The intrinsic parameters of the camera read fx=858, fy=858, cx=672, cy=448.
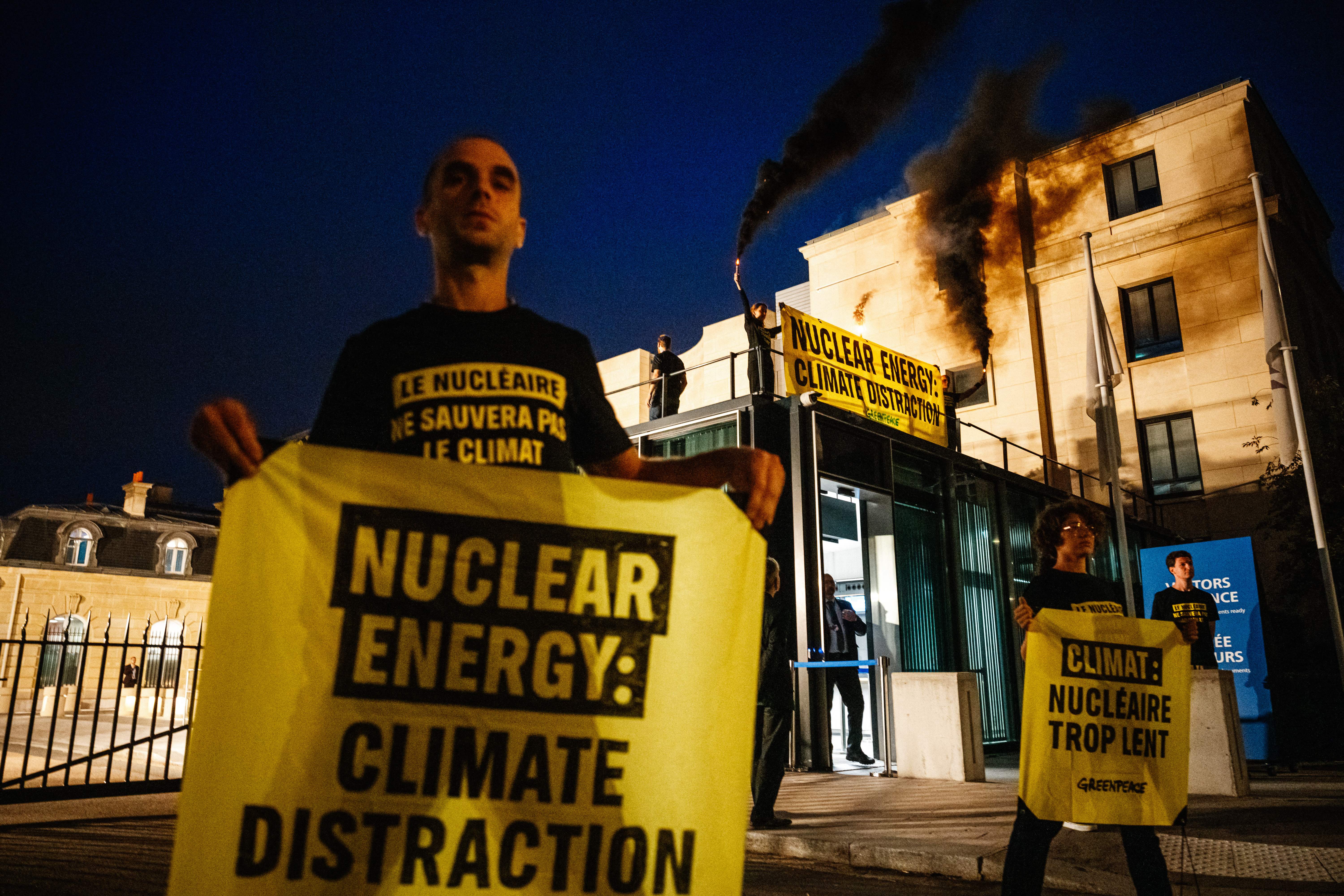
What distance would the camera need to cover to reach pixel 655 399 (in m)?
14.5

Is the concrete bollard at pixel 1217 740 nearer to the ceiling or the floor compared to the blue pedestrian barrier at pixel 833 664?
nearer to the floor

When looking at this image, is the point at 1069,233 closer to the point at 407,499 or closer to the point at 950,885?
the point at 950,885

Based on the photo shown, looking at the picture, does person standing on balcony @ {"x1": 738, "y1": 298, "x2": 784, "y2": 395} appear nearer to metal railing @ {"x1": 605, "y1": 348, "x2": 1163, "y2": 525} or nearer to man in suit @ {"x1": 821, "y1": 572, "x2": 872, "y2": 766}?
man in suit @ {"x1": 821, "y1": 572, "x2": 872, "y2": 766}

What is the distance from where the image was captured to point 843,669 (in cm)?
1096

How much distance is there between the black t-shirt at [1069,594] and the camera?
13.6ft

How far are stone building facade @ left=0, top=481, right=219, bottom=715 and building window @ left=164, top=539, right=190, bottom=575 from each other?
0.12ft

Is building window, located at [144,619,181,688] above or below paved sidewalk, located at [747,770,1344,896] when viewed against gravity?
above

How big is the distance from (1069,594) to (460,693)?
3407 mm

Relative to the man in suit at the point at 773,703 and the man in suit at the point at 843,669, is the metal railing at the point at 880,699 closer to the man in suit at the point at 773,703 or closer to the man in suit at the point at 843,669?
the man in suit at the point at 843,669

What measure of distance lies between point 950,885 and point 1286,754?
28.7 feet

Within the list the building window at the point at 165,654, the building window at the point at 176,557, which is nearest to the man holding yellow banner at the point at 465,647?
the building window at the point at 165,654

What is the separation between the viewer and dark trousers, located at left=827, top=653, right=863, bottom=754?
11.0 metres

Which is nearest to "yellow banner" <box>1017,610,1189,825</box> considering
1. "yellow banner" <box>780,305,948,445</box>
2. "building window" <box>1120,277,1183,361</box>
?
"yellow banner" <box>780,305,948,445</box>

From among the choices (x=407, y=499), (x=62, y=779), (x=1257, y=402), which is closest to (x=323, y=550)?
(x=407, y=499)
